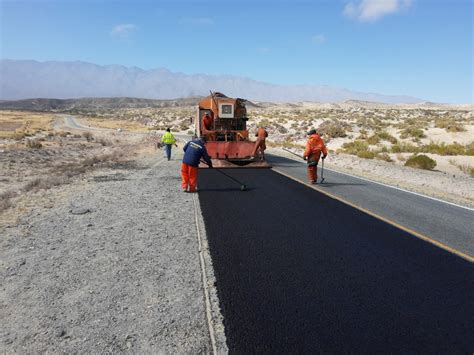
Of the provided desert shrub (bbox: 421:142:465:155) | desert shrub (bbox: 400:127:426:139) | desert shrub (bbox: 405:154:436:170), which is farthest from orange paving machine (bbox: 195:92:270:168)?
desert shrub (bbox: 400:127:426:139)

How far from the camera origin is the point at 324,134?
38.4 meters

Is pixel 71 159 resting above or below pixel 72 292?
below

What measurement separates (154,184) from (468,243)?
9.14m

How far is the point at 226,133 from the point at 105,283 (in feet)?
44.7

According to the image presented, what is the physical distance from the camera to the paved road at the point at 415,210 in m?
7.35

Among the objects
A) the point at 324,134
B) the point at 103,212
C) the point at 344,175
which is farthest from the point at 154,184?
the point at 324,134

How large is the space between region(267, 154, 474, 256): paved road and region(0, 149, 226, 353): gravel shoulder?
4366mm

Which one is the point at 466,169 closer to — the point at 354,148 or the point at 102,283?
the point at 354,148

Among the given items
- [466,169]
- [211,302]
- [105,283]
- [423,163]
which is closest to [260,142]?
[423,163]

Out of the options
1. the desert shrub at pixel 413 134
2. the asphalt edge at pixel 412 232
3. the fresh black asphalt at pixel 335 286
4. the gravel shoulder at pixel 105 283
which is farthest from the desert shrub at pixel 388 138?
the gravel shoulder at pixel 105 283

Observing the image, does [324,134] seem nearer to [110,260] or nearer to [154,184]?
[154,184]

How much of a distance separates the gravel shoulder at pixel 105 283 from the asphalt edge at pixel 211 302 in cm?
2

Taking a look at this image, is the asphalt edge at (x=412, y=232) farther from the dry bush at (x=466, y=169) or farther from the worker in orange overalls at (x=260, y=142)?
the dry bush at (x=466, y=169)

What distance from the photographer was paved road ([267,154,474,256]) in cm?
735
